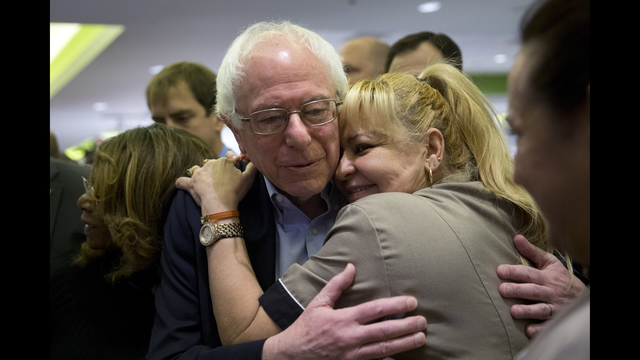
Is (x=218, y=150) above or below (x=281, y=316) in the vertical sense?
above

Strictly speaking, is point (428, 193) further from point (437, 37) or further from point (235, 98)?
point (437, 37)

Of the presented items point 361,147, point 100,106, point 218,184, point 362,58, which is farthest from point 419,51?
point 100,106

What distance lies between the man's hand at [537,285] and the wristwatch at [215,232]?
2.45 feet

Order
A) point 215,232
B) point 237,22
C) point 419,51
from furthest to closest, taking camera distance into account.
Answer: point 237,22
point 419,51
point 215,232

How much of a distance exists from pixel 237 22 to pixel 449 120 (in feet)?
18.4

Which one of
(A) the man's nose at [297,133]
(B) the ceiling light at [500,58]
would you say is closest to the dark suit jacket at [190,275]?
(A) the man's nose at [297,133]

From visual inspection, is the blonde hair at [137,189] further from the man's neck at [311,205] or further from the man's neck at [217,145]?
the man's neck at [217,145]

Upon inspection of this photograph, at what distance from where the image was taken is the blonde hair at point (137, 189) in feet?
5.39

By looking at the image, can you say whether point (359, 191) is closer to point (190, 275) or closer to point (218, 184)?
point (218, 184)

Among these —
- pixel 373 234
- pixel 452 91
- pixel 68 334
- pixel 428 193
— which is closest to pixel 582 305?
pixel 373 234

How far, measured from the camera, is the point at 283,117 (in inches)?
57.5

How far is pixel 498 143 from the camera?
1.50 meters
